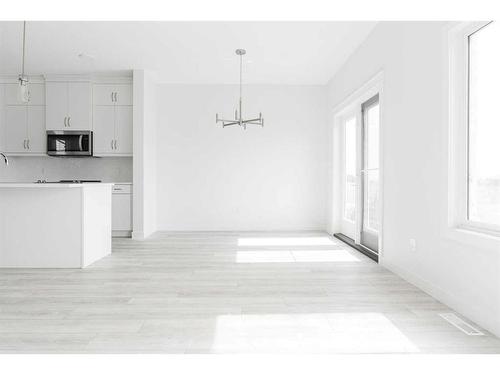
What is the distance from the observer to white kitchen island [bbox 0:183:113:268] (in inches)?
166

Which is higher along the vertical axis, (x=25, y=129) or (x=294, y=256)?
(x=25, y=129)

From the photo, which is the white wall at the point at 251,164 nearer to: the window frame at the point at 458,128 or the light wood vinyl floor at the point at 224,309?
the light wood vinyl floor at the point at 224,309

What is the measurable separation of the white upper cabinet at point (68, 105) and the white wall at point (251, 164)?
66.2 inches

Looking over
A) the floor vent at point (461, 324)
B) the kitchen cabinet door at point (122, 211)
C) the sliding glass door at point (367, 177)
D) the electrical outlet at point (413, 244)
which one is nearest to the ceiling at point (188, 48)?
the sliding glass door at point (367, 177)

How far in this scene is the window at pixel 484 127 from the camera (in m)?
2.62

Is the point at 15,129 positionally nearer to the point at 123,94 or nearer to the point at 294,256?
the point at 123,94

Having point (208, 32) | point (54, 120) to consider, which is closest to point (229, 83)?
point (208, 32)

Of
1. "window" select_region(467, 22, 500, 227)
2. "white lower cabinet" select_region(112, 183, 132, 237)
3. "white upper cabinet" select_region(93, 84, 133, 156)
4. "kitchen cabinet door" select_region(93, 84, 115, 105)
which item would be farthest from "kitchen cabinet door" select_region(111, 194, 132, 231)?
"window" select_region(467, 22, 500, 227)

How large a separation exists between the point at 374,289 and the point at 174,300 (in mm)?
1672

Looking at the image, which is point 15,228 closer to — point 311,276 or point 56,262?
point 56,262

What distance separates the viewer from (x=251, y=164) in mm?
7547

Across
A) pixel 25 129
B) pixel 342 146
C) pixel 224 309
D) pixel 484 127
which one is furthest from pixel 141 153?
pixel 484 127

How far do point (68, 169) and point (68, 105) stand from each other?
3.91ft
